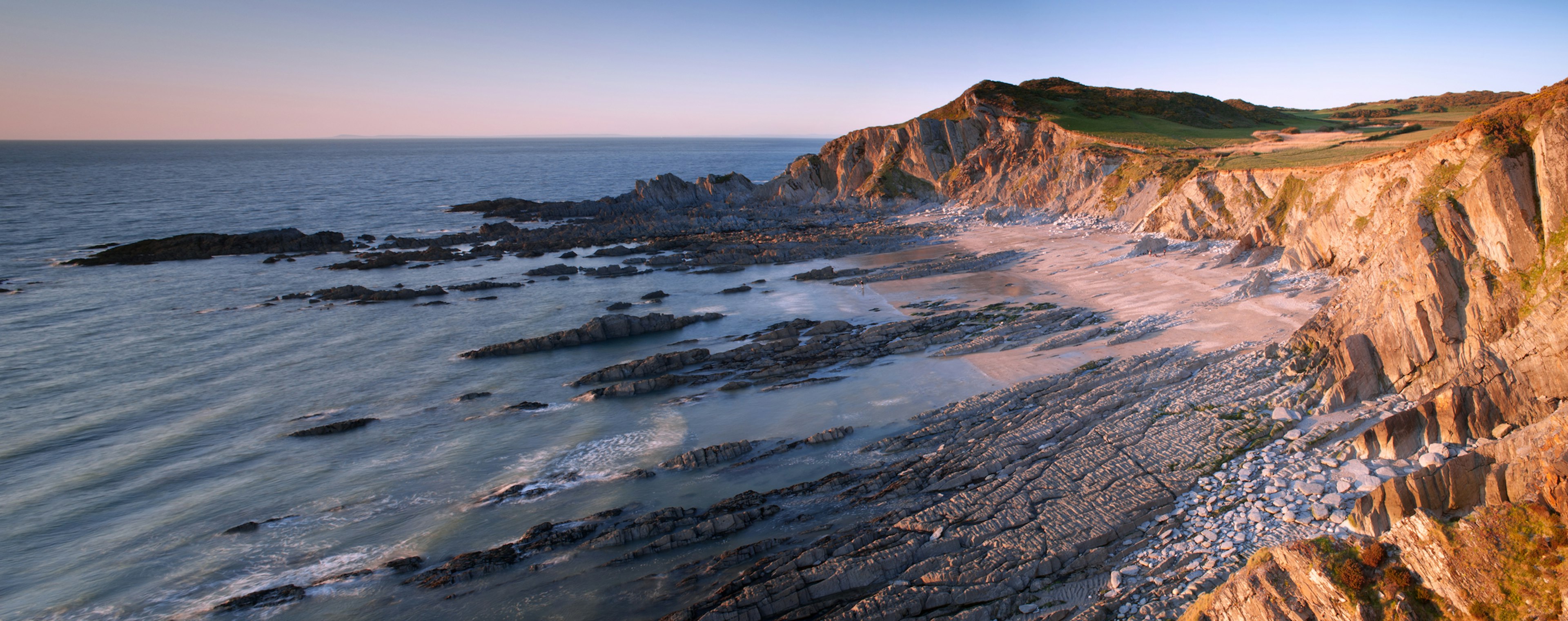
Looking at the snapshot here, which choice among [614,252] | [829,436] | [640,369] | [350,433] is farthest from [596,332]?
[614,252]

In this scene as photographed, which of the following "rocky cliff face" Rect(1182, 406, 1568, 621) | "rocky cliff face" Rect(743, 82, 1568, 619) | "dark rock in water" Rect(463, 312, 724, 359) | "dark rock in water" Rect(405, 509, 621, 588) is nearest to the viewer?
"rocky cliff face" Rect(1182, 406, 1568, 621)

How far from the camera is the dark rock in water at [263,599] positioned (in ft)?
50.2

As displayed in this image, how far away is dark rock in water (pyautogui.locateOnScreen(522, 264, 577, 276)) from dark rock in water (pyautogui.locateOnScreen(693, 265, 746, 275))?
9.06 metres

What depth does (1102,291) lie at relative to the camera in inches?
1318

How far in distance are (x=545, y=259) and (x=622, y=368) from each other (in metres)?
30.4

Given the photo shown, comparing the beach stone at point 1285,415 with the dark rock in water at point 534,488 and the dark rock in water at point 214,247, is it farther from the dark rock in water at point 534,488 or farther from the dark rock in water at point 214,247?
the dark rock in water at point 214,247

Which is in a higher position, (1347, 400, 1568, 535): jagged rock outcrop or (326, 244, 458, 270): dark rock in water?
(1347, 400, 1568, 535): jagged rock outcrop

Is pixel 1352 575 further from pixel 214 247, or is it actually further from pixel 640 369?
pixel 214 247

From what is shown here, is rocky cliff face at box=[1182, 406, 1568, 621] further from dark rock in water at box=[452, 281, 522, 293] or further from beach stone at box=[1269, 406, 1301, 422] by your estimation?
dark rock in water at box=[452, 281, 522, 293]

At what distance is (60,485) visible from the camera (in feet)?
68.6

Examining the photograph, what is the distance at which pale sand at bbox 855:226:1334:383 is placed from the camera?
24.6 m

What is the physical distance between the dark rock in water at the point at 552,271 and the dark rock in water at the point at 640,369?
869 inches

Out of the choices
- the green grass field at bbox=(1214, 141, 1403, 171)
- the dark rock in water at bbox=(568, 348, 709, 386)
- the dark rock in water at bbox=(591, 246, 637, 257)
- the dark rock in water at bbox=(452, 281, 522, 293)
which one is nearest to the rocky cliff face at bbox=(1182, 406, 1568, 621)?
the dark rock in water at bbox=(568, 348, 709, 386)

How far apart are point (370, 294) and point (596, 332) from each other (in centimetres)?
1954
